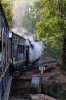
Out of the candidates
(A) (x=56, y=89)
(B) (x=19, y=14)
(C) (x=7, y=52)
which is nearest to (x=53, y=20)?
(A) (x=56, y=89)

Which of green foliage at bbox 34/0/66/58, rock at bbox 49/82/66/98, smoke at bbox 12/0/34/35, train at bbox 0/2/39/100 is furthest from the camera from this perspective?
smoke at bbox 12/0/34/35

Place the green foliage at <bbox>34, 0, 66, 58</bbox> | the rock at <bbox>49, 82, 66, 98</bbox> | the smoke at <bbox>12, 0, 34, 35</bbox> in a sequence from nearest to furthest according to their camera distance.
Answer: the rock at <bbox>49, 82, 66, 98</bbox>, the green foliage at <bbox>34, 0, 66, 58</bbox>, the smoke at <bbox>12, 0, 34, 35</bbox>

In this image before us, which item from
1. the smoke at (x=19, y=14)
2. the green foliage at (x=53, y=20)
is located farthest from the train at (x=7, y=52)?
the smoke at (x=19, y=14)

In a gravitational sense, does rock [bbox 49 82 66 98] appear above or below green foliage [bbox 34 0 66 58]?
below

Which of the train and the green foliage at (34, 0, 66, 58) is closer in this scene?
the train

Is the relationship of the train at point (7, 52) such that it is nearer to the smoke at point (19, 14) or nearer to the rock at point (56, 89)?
the rock at point (56, 89)

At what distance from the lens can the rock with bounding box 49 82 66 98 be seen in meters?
12.9

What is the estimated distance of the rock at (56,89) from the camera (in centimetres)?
1285

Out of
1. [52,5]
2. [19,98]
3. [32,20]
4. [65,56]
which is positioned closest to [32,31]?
[32,20]

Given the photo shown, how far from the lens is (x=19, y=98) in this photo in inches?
420

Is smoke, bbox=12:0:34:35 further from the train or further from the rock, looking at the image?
the rock

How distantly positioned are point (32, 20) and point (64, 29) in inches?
1241

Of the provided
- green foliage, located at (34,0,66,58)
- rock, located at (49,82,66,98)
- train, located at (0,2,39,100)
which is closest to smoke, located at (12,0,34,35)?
green foliage, located at (34,0,66,58)

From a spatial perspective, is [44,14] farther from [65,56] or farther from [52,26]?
[65,56]
